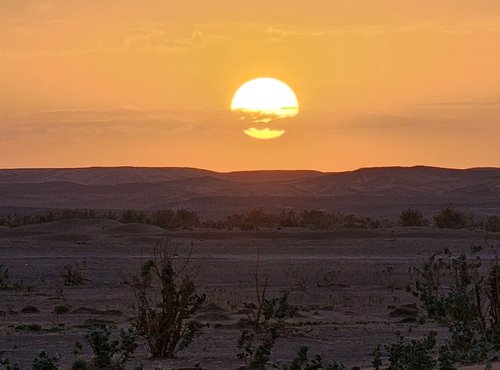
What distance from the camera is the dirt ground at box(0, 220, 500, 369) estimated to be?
21.7 meters

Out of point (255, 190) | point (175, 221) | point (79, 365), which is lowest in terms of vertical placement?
point (79, 365)

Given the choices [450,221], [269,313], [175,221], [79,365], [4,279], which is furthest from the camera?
[175,221]

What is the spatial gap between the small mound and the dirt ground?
0.11 meters

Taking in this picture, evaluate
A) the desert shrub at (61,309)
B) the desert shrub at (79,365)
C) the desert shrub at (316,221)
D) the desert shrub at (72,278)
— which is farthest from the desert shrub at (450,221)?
the desert shrub at (79,365)

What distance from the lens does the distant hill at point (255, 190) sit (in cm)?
11981

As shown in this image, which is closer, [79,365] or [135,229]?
[79,365]

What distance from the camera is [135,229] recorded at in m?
57.6

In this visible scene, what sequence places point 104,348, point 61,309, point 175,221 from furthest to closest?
point 175,221
point 61,309
point 104,348

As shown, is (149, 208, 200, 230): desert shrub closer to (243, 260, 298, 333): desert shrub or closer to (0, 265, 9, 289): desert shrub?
(0, 265, 9, 289): desert shrub

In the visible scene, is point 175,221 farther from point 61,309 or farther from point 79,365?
point 79,365

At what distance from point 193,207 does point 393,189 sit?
3575 centimetres

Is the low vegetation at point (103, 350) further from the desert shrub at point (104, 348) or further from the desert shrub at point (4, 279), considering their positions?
the desert shrub at point (4, 279)

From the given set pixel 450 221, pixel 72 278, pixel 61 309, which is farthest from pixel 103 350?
pixel 450 221

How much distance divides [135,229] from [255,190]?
99.3m
